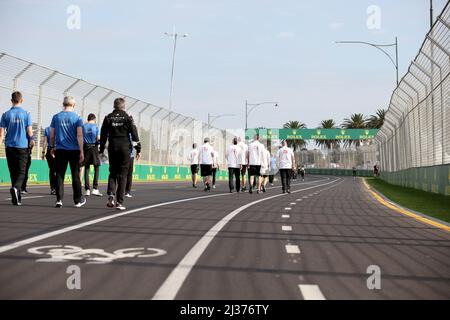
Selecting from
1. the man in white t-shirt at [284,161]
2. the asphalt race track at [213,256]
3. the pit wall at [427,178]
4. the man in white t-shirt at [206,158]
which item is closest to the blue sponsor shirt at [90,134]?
the asphalt race track at [213,256]

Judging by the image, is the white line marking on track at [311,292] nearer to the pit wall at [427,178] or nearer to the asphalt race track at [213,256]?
the asphalt race track at [213,256]

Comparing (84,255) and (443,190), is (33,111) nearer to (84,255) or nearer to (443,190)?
(443,190)

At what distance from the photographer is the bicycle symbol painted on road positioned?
517 cm

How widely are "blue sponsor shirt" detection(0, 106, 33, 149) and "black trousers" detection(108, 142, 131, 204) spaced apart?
1.57 metres

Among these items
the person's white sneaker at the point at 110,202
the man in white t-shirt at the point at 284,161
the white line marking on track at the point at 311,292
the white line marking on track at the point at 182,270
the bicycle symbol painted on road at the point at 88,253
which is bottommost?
the white line marking on track at the point at 311,292

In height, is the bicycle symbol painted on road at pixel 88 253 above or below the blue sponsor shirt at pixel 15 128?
below

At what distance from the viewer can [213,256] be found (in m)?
5.55

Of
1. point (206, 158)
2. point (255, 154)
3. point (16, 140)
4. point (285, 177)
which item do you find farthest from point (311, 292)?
point (206, 158)

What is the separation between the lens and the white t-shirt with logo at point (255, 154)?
19.4 m

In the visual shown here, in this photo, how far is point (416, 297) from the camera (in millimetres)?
4078

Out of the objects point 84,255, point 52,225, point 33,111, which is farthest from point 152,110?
point 84,255

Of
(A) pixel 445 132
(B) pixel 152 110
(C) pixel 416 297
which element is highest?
(B) pixel 152 110

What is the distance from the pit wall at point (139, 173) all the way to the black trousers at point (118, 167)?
36.8 feet

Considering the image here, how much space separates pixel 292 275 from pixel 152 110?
2988cm
